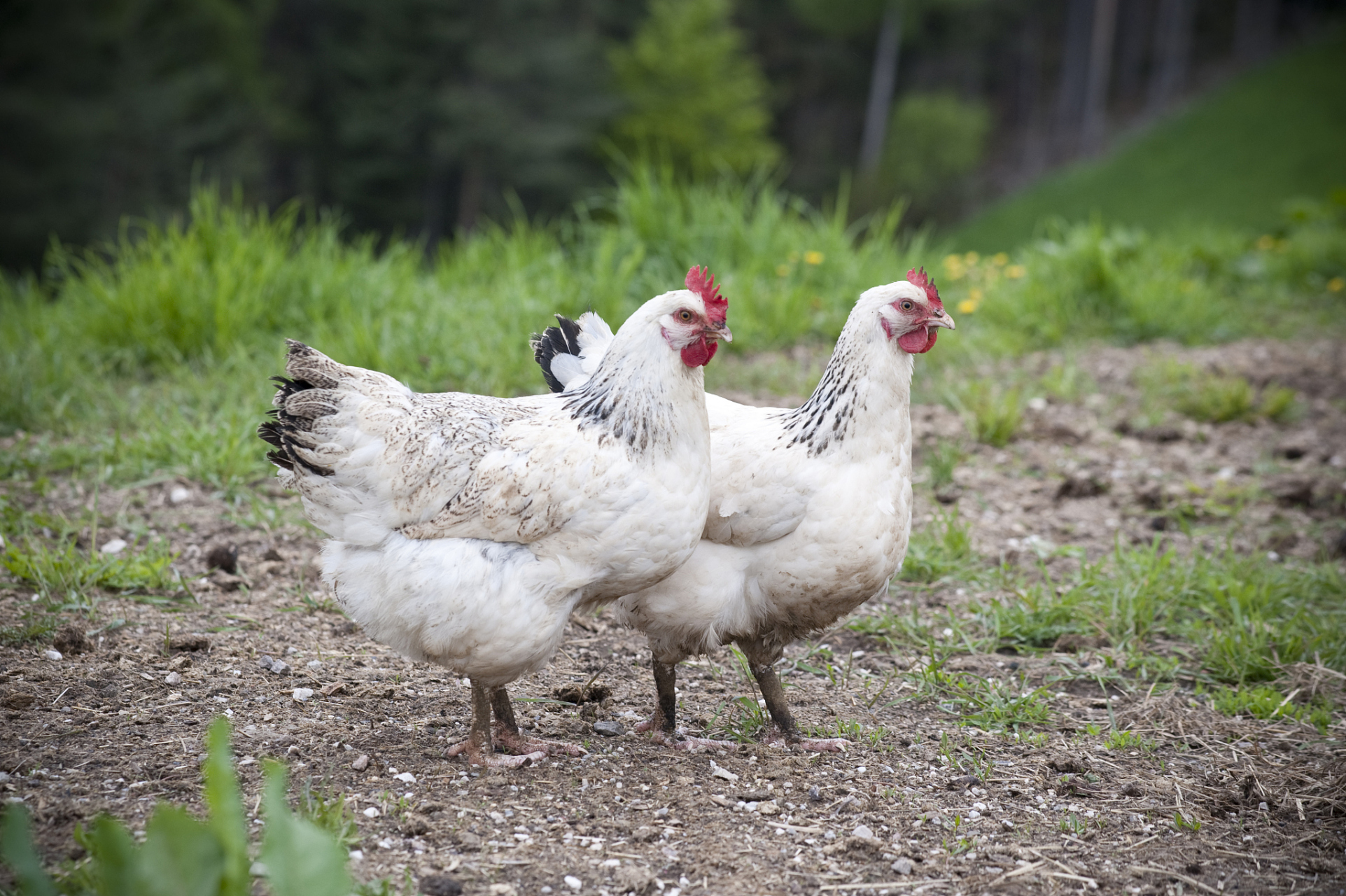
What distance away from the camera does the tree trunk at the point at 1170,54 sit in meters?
32.2

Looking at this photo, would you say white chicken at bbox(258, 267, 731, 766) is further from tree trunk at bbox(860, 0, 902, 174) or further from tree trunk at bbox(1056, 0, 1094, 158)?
tree trunk at bbox(1056, 0, 1094, 158)

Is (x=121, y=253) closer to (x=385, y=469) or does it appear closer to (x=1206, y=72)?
(x=385, y=469)

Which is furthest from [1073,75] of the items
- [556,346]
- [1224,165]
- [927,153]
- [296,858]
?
[296,858]

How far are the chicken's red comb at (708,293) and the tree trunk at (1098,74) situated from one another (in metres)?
32.8

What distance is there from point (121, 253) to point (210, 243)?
615mm

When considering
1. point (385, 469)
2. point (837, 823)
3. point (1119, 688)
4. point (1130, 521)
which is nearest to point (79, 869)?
point (385, 469)

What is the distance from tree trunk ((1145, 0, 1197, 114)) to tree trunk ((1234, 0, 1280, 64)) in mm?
1645

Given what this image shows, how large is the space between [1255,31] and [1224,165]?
1204 cm

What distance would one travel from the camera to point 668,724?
292cm

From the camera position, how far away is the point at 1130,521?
453cm

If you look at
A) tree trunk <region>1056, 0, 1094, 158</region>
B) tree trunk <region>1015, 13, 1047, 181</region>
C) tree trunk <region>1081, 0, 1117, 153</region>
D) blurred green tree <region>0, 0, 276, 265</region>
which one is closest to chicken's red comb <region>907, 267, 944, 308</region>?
blurred green tree <region>0, 0, 276, 265</region>

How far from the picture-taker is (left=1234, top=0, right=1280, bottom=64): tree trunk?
112 feet

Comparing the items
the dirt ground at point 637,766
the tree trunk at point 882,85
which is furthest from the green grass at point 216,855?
the tree trunk at point 882,85

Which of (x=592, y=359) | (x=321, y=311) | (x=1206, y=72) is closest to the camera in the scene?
(x=592, y=359)
